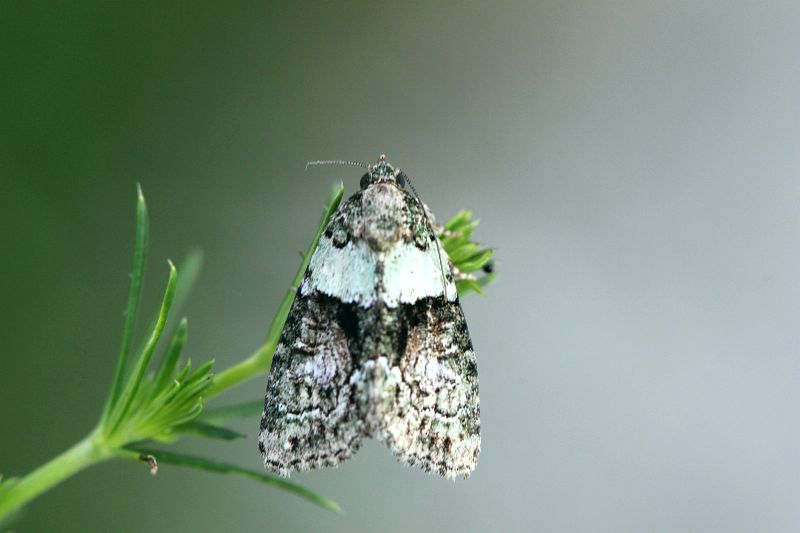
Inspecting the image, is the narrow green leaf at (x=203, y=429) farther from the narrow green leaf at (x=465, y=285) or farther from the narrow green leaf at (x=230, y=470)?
the narrow green leaf at (x=465, y=285)

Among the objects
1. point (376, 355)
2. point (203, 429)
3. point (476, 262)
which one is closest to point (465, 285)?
point (476, 262)

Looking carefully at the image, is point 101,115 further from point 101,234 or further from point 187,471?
point 187,471

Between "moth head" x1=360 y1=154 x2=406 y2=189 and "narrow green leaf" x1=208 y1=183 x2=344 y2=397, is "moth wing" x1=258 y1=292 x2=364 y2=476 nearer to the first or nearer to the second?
"narrow green leaf" x1=208 y1=183 x2=344 y2=397

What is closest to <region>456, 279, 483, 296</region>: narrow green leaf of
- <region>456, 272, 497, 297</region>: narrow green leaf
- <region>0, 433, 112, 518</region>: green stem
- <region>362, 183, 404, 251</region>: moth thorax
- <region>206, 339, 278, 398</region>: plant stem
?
<region>456, 272, 497, 297</region>: narrow green leaf

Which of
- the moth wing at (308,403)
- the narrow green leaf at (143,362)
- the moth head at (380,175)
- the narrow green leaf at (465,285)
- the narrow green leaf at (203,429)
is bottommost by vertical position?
the narrow green leaf at (203,429)

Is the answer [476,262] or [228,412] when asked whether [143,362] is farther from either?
[476,262]

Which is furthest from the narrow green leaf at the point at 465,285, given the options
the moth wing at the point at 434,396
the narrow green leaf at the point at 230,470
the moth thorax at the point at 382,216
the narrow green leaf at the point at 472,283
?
the narrow green leaf at the point at 230,470

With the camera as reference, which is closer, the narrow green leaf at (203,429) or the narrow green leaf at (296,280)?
the narrow green leaf at (203,429)
